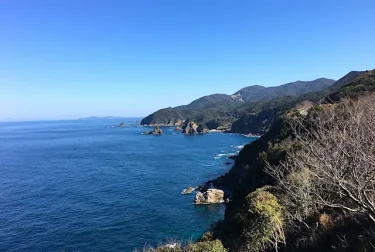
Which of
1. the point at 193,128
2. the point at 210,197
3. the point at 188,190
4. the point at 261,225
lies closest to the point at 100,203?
the point at 188,190

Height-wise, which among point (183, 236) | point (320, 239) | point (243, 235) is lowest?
point (183, 236)

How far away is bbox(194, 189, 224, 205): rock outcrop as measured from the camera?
158ft

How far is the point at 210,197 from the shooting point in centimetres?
4862

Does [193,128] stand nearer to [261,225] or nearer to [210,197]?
[210,197]

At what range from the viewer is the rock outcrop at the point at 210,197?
48.1m

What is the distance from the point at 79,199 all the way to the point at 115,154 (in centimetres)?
4857

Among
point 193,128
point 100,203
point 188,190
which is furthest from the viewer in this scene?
point 193,128

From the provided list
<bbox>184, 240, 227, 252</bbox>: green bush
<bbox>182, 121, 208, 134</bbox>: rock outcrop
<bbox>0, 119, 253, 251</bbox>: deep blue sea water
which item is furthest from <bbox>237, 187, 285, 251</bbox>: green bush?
<bbox>182, 121, 208, 134</bbox>: rock outcrop

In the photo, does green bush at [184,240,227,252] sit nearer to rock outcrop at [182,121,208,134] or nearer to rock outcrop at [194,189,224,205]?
rock outcrop at [194,189,224,205]

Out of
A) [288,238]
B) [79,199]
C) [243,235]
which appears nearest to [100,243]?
[79,199]

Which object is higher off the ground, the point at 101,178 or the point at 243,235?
the point at 243,235

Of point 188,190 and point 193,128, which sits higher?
point 193,128

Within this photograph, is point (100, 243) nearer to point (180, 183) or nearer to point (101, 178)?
point (180, 183)

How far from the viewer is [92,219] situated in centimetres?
4188
